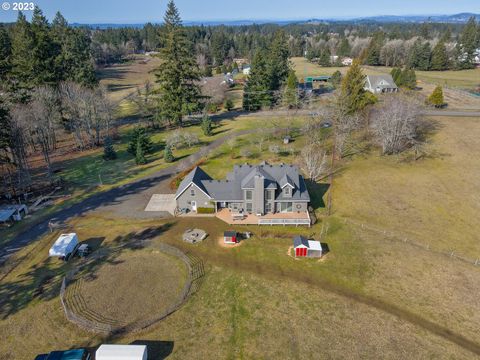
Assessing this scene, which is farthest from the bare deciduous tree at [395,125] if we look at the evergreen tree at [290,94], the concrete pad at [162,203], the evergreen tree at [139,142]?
the evergreen tree at [139,142]

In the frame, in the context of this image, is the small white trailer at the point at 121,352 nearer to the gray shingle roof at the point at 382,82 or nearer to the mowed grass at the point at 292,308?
the mowed grass at the point at 292,308

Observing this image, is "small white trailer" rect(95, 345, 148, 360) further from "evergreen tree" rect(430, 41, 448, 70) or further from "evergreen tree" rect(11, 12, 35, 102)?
"evergreen tree" rect(430, 41, 448, 70)

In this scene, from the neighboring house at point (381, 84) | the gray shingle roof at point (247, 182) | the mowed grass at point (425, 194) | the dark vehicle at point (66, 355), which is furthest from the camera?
the neighboring house at point (381, 84)

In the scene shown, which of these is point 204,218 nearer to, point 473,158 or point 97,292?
point 97,292

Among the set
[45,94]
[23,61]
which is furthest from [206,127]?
[23,61]

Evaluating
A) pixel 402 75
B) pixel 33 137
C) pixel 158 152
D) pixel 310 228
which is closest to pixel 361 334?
pixel 310 228
